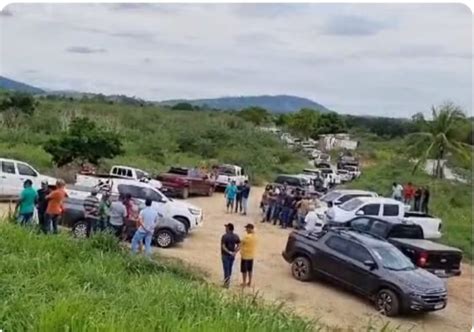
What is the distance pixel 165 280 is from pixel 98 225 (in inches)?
242

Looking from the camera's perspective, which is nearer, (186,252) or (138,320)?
(138,320)

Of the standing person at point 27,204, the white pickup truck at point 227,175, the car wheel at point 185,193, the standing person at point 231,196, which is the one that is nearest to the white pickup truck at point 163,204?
the standing person at point 27,204

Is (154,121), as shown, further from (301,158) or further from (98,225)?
(98,225)

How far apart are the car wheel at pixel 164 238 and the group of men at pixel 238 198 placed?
7394mm

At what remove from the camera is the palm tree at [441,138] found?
32.8 metres

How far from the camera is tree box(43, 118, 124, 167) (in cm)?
2606

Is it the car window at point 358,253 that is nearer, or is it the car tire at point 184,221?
the car window at point 358,253

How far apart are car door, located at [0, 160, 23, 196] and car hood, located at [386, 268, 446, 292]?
39.1 ft

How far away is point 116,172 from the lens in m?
25.3

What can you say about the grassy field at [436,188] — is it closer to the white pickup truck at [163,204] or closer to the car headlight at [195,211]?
the car headlight at [195,211]

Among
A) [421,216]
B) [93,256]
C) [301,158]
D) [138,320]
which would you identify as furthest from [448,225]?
[301,158]

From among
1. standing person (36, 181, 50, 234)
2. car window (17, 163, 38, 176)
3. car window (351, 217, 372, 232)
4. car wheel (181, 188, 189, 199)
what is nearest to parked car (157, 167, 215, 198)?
car wheel (181, 188, 189, 199)

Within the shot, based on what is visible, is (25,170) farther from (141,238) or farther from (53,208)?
(141,238)

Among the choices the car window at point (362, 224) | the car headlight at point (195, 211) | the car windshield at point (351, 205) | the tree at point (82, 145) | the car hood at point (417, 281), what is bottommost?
the car hood at point (417, 281)
